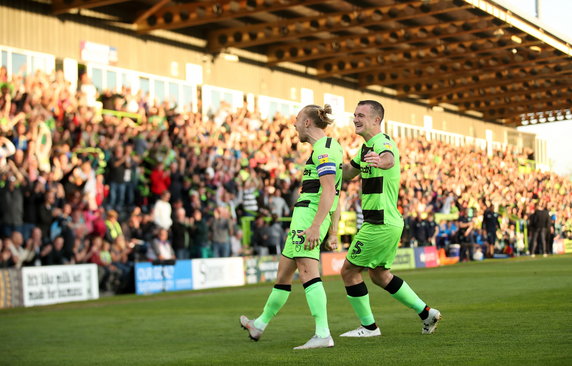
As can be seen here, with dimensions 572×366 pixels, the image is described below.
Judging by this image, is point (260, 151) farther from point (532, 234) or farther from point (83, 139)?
point (532, 234)

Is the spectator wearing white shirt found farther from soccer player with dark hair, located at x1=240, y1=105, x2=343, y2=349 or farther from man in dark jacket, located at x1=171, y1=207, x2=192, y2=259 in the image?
soccer player with dark hair, located at x1=240, y1=105, x2=343, y2=349

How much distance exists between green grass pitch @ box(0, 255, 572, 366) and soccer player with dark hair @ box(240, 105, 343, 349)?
48 centimetres

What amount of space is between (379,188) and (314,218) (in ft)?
3.04

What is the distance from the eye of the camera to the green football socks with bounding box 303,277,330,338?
8.07m

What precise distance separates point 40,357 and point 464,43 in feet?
109

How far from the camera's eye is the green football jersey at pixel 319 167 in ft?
26.2

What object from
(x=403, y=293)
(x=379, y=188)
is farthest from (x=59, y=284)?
(x=379, y=188)

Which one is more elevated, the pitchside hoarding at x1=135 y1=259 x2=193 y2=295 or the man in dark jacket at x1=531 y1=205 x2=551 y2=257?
the man in dark jacket at x1=531 y1=205 x2=551 y2=257

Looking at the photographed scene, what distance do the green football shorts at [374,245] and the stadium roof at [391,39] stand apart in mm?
20247

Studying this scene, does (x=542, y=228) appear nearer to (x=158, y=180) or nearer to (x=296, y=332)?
(x=158, y=180)

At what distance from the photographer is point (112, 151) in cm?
2158

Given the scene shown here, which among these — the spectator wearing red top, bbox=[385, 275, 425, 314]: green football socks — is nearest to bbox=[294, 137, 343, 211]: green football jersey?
bbox=[385, 275, 425, 314]: green football socks

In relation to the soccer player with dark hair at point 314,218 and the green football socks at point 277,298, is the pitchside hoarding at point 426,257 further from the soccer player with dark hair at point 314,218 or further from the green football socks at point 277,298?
the soccer player with dark hair at point 314,218

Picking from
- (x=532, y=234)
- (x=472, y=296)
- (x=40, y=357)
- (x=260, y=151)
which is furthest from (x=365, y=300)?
(x=532, y=234)
